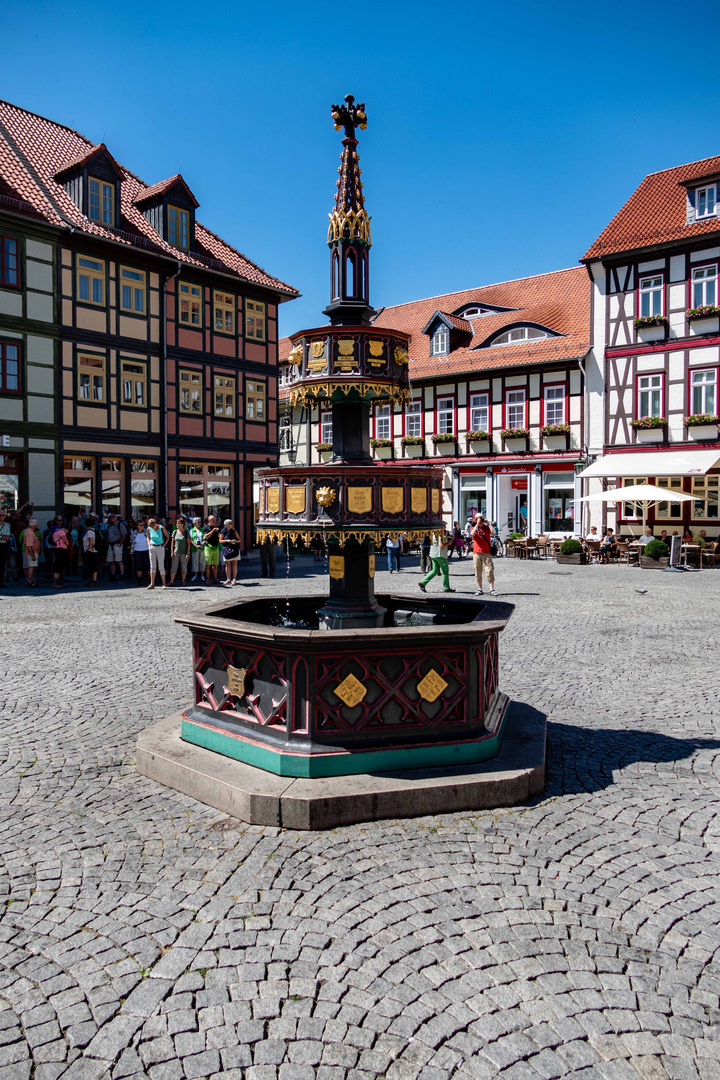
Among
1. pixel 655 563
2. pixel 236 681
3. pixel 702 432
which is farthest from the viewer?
pixel 702 432

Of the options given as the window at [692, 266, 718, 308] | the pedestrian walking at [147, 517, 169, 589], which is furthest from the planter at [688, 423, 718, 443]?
the pedestrian walking at [147, 517, 169, 589]

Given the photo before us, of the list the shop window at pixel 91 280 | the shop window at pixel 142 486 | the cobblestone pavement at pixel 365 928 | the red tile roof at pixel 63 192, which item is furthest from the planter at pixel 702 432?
the cobblestone pavement at pixel 365 928

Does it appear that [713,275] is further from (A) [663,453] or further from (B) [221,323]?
(B) [221,323]

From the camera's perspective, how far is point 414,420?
37.7 meters

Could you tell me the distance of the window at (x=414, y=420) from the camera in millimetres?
37531

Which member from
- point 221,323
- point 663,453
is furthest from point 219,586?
point 663,453

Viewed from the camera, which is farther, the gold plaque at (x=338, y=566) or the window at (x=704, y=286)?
the window at (x=704, y=286)

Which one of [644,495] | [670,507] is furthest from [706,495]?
[644,495]

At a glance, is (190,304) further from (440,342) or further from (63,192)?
(440,342)

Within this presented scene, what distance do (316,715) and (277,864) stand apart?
1069 mm

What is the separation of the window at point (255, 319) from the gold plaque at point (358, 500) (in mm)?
24120

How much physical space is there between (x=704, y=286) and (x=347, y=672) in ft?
92.3

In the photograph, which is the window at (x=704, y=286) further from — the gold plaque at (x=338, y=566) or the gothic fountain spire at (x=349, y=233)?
the gold plaque at (x=338, y=566)

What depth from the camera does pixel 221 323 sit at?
89.0 ft
